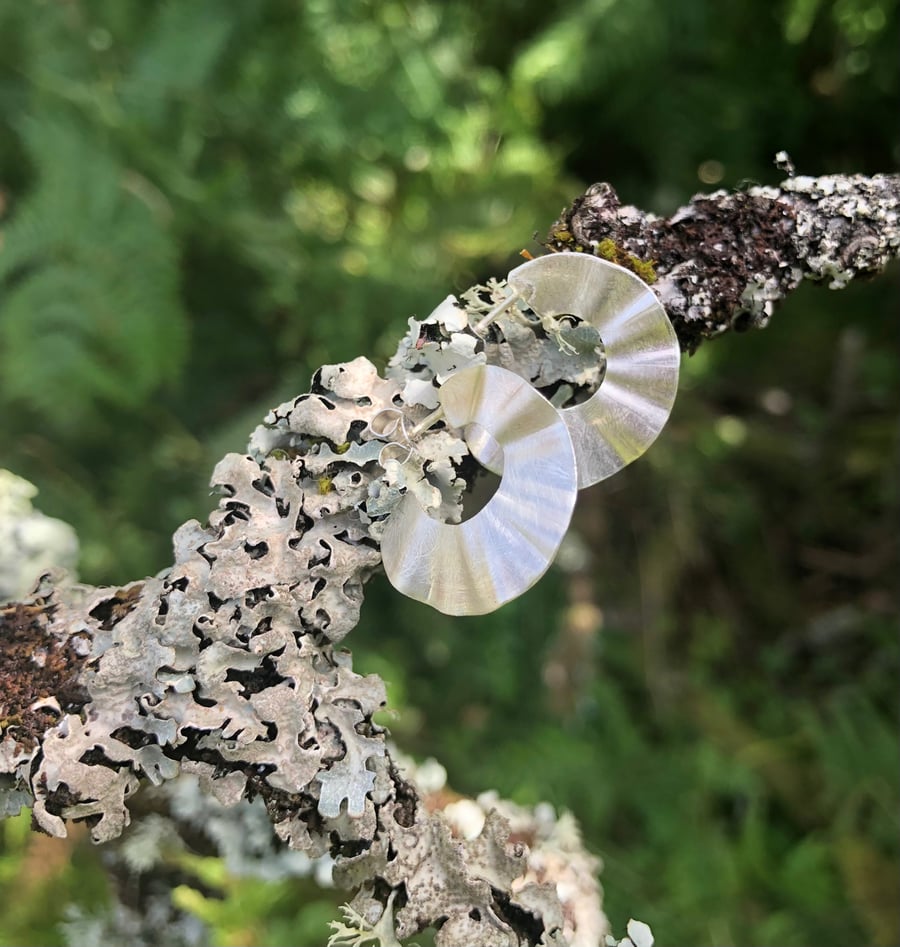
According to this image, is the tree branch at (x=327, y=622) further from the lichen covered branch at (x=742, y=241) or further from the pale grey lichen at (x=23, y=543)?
the pale grey lichen at (x=23, y=543)

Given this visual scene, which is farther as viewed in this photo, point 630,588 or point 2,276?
point 630,588

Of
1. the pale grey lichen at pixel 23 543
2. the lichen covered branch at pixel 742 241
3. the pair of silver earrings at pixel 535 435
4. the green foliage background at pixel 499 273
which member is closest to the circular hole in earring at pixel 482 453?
the pair of silver earrings at pixel 535 435

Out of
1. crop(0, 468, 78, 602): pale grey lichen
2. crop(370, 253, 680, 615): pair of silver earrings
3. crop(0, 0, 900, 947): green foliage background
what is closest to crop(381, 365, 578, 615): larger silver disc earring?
crop(370, 253, 680, 615): pair of silver earrings

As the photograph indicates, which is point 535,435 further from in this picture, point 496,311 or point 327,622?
point 327,622

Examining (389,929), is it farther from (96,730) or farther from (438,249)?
(438,249)

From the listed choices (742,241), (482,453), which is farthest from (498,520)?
(742,241)

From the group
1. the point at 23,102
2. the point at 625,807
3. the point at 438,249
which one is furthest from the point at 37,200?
the point at 625,807
